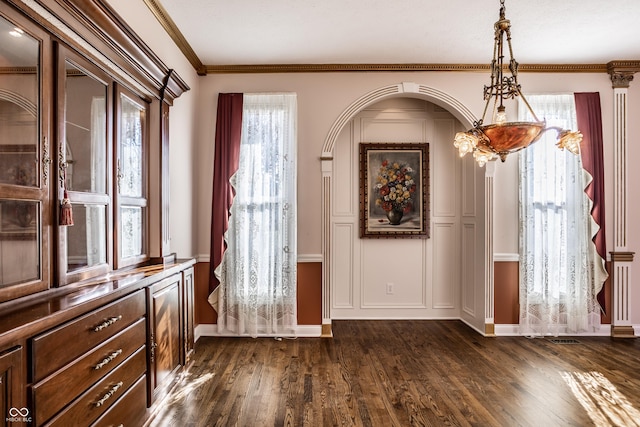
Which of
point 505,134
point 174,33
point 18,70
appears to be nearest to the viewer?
point 18,70

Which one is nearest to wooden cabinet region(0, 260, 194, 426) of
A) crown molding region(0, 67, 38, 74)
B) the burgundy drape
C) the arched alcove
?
crown molding region(0, 67, 38, 74)

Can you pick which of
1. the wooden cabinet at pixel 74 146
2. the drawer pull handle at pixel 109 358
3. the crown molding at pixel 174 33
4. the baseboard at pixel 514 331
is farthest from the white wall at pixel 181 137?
the baseboard at pixel 514 331

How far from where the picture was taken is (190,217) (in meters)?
3.93

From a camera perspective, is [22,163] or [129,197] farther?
[129,197]

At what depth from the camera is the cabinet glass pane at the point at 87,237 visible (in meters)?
2.00

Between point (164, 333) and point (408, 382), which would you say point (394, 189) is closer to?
point (408, 382)

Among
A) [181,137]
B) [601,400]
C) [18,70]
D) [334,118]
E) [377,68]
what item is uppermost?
[377,68]

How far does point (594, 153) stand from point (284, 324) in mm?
3878

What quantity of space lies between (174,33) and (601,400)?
15.0 feet

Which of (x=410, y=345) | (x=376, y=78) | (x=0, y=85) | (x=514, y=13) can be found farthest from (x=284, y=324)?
(x=514, y=13)

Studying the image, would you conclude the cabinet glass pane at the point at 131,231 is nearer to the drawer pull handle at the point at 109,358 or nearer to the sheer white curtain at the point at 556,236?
the drawer pull handle at the point at 109,358

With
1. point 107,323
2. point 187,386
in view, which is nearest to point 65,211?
point 107,323

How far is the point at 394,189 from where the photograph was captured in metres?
4.80

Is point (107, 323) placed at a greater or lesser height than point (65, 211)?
lesser
